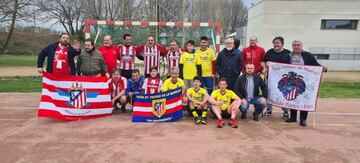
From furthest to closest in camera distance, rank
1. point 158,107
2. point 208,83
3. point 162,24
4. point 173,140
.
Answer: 1. point 162,24
2. point 208,83
3. point 158,107
4. point 173,140

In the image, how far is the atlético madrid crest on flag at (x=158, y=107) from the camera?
667 cm

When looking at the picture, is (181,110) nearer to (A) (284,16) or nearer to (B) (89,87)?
(B) (89,87)

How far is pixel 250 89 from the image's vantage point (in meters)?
7.14

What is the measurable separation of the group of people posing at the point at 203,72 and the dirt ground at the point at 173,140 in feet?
1.22

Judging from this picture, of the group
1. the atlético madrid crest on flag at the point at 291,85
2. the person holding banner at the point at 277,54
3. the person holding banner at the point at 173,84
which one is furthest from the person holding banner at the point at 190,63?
the atlético madrid crest on flag at the point at 291,85

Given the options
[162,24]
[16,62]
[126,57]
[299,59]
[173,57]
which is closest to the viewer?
[299,59]

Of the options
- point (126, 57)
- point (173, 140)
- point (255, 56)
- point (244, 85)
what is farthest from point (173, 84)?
point (255, 56)

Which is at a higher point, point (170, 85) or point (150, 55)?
point (150, 55)

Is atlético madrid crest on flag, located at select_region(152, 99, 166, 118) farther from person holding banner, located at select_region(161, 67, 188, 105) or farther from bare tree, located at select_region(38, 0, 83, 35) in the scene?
bare tree, located at select_region(38, 0, 83, 35)

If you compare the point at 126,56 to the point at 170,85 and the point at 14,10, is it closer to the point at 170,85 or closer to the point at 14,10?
the point at 170,85

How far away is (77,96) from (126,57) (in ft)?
5.86

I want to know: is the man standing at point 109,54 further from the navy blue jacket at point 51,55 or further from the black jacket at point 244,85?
the black jacket at point 244,85

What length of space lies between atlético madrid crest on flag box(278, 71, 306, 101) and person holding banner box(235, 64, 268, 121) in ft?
1.29

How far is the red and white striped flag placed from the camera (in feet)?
21.7
